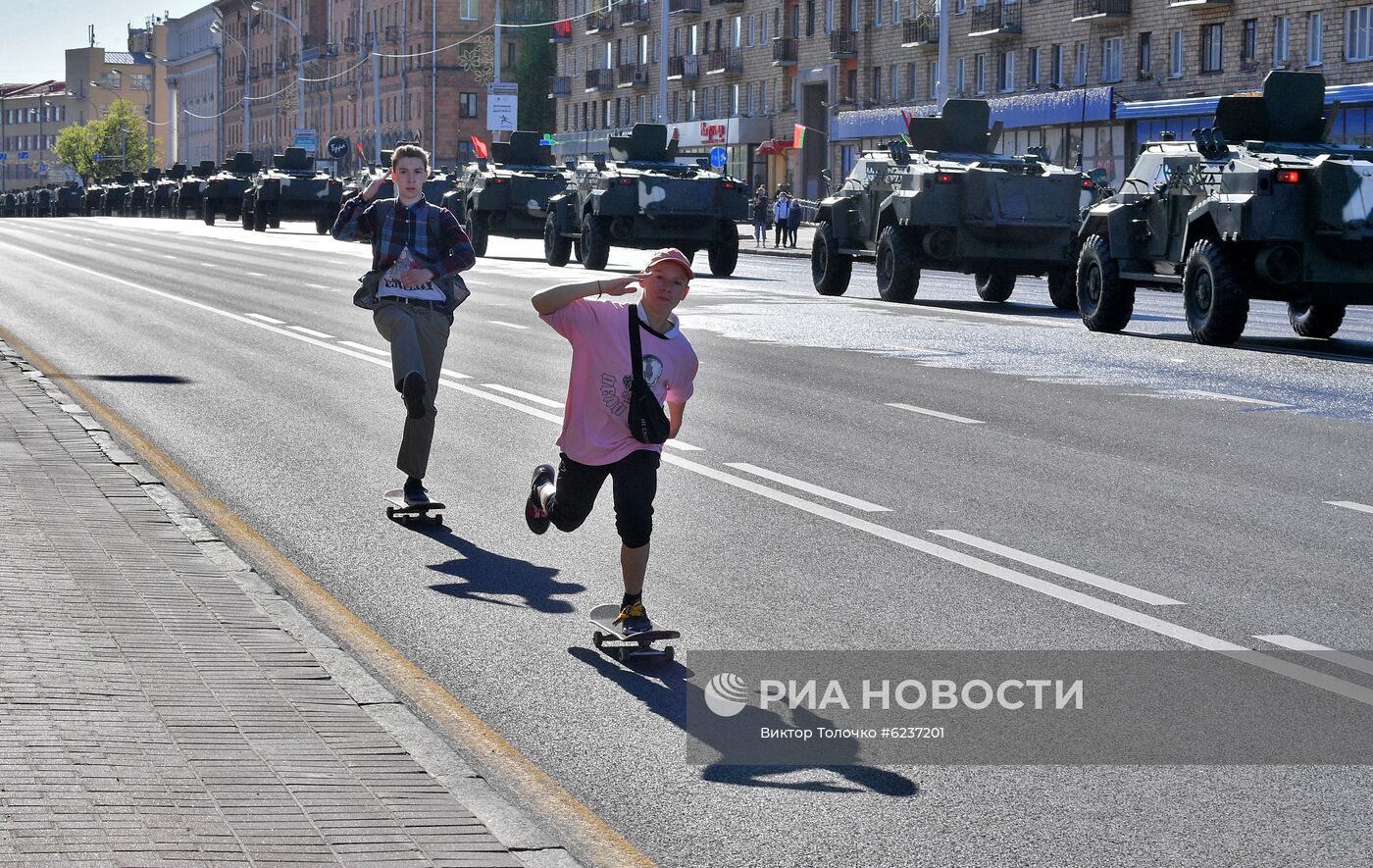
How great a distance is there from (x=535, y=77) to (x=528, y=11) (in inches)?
299

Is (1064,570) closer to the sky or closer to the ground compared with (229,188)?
closer to the ground

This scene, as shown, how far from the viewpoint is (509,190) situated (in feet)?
148

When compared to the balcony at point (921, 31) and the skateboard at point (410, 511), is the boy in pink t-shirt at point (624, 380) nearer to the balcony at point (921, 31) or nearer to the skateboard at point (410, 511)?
the skateboard at point (410, 511)

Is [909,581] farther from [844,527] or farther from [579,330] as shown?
[579,330]

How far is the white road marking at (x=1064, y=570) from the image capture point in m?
7.93

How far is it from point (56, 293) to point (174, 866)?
25.4m

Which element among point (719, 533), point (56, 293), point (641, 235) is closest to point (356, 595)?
point (719, 533)

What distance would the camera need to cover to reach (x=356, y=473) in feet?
37.4

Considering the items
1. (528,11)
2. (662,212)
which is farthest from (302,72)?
(662,212)

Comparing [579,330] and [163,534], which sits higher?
[579,330]

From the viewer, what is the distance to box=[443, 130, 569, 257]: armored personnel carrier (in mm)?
45094

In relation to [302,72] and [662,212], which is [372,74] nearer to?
[302,72]

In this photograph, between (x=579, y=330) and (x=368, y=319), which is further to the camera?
(x=368, y=319)

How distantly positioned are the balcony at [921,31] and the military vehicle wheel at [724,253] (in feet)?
116
